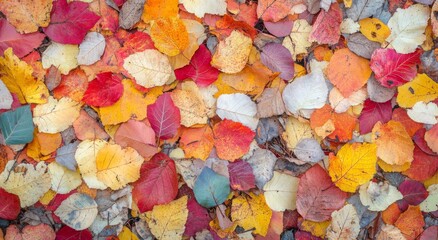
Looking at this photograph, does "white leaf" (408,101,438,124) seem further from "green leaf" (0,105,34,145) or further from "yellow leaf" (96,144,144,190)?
"green leaf" (0,105,34,145)

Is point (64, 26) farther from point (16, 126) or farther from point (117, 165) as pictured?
Result: point (117, 165)

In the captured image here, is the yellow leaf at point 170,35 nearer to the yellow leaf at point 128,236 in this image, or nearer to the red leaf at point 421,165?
the yellow leaf at point 128,236

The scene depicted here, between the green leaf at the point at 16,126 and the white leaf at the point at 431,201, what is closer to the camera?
the green leaf at the point at 16,126

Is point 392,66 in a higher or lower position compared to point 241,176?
higher

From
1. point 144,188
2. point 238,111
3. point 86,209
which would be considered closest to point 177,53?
point 238,111

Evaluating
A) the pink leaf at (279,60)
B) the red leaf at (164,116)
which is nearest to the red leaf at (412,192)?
the pink leaf at (279,60)

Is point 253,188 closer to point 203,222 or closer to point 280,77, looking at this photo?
point 203,222

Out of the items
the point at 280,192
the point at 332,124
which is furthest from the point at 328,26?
the point at 280,192
